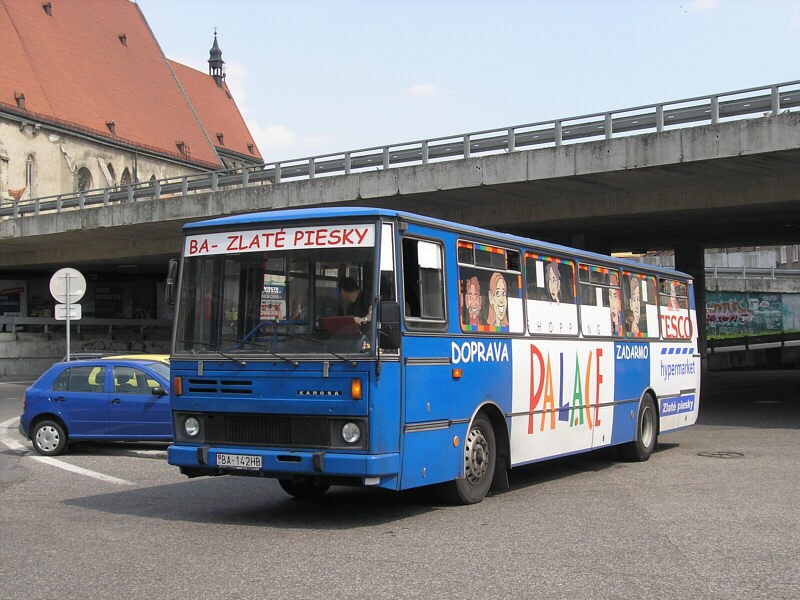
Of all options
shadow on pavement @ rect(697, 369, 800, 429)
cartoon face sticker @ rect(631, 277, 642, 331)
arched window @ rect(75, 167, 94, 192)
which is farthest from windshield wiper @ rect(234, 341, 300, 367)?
arched window @ rect(75, 167, 94, 192)

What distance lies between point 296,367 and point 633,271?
7.11m

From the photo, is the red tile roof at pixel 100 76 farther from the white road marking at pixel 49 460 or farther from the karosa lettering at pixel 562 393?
the karosa lettering at pixel 562 393

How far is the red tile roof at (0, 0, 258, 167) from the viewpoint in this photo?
73875mm

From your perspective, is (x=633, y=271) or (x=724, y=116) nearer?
(x=633, y=271)

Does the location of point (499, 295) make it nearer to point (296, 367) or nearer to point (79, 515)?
point (296, 367)

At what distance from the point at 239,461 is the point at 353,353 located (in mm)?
1421

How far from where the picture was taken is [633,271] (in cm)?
1433

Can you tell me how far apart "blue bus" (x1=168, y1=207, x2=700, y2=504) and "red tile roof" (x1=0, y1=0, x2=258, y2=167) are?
65820 millimetres

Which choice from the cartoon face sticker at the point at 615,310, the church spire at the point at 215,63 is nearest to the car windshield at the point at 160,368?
the cartoon face sticker at the point at 615,310

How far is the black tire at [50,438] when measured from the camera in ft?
49.6

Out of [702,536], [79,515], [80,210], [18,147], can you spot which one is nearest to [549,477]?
[702,536]

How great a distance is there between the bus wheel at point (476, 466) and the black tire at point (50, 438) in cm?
771

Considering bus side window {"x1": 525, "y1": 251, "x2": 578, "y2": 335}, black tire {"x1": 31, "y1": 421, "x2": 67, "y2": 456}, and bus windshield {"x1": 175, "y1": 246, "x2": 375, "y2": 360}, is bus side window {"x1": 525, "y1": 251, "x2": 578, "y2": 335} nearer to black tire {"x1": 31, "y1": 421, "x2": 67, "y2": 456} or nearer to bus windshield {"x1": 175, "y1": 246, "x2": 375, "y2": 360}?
bus windshield {"x1": 175, "y1": 246, "x2": 375, "y2": 360}

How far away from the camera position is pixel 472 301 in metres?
9.95
